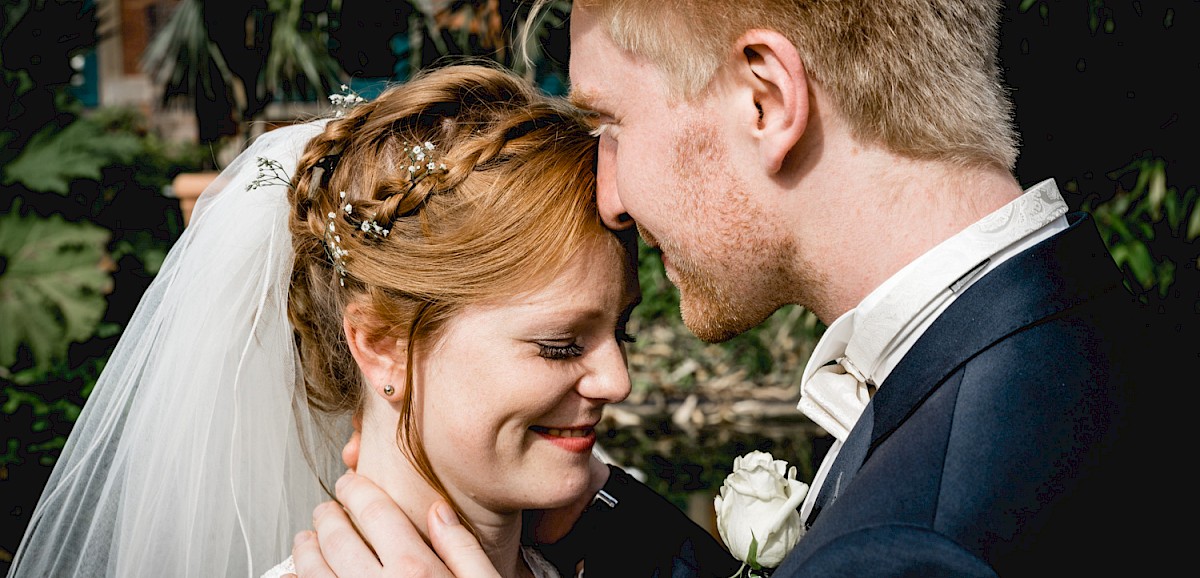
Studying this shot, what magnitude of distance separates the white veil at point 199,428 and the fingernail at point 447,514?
468mm

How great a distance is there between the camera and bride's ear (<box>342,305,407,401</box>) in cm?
206

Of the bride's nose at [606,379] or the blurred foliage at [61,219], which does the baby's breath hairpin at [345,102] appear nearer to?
the bride's nose at [606,379]

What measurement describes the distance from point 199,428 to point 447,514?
0.61m

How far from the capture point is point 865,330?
1717mm

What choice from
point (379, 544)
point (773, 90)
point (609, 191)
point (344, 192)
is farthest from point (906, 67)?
point (379, 544)

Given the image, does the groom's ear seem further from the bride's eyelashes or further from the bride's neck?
the bride's neck

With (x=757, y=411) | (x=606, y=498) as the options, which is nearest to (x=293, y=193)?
(x=606, y=498)

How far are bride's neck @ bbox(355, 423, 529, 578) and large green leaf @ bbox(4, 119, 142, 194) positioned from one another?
3.75 meters

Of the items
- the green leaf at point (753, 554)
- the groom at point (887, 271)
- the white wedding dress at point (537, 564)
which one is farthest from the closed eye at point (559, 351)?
the white wedding dress at point (537, 564)

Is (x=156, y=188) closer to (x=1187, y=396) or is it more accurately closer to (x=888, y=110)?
(x=888, y=110)

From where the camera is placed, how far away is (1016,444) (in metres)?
1.38

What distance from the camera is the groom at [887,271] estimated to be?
53.9 inches

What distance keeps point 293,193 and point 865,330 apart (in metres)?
1.24

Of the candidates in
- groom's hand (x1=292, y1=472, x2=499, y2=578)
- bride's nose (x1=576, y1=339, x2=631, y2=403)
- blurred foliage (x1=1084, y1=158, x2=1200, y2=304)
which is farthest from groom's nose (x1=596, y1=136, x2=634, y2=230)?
blurred foliage (x1=1084, y1=158, x2=1200, y2=304)
